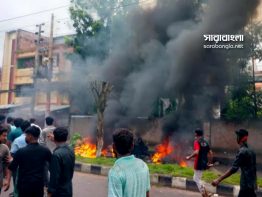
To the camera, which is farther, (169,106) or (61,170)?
(169,106)

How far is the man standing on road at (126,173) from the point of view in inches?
97.7

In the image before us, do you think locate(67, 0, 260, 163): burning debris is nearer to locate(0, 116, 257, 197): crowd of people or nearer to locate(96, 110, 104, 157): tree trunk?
locate(96, 110, 104, 157): tree trunk

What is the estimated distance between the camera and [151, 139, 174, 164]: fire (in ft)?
43.3

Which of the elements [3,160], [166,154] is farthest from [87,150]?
[3,160]

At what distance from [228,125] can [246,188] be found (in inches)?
393

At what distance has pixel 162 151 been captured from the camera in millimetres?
14086

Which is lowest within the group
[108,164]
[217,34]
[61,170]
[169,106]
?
[108,164]

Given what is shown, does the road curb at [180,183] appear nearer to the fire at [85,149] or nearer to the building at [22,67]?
the fire at [85,149]

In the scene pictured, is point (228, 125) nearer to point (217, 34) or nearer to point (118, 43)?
point (217, 34)

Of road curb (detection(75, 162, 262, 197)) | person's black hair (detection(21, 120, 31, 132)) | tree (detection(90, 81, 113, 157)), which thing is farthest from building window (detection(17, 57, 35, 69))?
person's black hair (detection(21, 120, 31, 132))

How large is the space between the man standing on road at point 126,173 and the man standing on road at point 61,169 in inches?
48.2

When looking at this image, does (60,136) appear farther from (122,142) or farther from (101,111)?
(101,111)

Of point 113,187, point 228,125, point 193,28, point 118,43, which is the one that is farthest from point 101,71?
point 113,187

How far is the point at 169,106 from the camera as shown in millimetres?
17359
